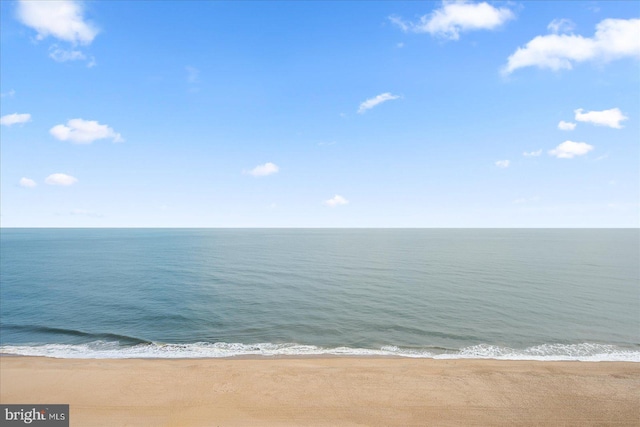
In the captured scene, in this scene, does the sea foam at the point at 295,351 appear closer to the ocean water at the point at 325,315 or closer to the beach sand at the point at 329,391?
the ocean water at the point at 325,315

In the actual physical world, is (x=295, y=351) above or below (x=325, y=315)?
below

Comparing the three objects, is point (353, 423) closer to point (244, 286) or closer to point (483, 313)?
point (483, 313)

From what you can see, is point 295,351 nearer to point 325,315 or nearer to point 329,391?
point 329,391

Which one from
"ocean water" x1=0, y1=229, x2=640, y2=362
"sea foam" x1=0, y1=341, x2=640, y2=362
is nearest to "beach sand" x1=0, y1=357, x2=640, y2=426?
"sea foam" x1=0, y1=341, x2=640, y2=362

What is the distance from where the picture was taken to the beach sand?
17031 millimetres

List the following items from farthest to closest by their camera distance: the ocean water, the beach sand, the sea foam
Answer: the ocean water, the sea foam, the beach sand

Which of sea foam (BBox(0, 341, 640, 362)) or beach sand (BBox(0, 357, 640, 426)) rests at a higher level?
beach sand (BBox(0, 357, 640, 426))

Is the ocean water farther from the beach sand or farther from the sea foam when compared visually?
the beach sand

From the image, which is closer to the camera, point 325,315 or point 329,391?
point 329,391

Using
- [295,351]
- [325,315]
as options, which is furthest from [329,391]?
[325,315]

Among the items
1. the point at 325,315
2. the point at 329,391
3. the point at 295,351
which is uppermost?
the point at 329,391

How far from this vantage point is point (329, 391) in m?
19.5

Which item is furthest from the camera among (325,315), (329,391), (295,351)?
(325,315)

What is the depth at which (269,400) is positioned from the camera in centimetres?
1875
